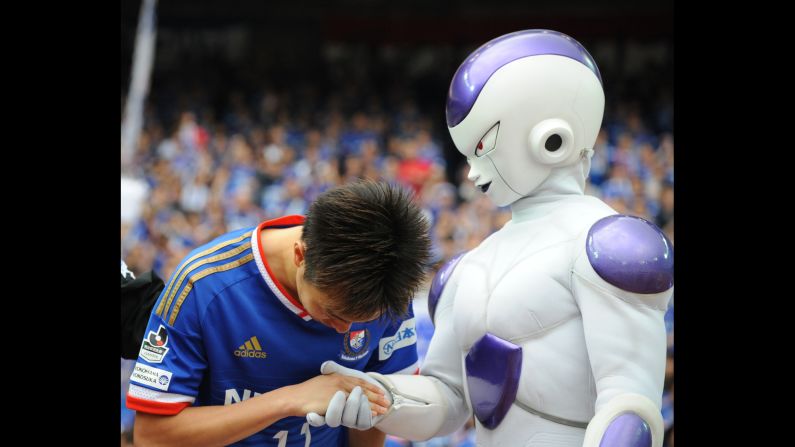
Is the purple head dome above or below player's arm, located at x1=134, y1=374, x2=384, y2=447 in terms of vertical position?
above

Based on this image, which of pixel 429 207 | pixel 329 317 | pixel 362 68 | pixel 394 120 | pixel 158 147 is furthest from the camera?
pixel 362 68

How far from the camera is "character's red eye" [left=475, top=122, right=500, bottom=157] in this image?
2.27m

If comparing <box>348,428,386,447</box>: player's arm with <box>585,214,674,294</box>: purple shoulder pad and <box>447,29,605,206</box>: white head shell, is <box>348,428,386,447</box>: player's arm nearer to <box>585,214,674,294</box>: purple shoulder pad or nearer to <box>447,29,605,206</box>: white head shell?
<box>447,29,605,206</box>: white head shell

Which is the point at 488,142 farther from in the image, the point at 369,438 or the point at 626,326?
the point at 369,438

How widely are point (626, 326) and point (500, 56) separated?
2.49 ft

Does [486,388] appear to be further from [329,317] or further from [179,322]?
[179,322]

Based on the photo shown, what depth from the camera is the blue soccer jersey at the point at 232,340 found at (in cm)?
222

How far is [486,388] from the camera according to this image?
88.0 inches

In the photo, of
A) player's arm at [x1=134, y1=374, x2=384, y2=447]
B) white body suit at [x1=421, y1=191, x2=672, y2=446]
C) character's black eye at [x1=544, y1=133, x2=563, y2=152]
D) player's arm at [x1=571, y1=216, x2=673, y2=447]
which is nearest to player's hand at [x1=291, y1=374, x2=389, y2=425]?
player's arm at [x1=134, y1=374, x2=384, y2=447]

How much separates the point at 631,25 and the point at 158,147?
26.5 ft

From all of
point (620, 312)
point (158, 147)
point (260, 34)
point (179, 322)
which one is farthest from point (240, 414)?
point (260, 34)

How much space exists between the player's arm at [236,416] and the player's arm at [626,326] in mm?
621

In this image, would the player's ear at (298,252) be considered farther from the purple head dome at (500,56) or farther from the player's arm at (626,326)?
the player's arm at (626,326)

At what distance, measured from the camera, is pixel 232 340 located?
229 cm
